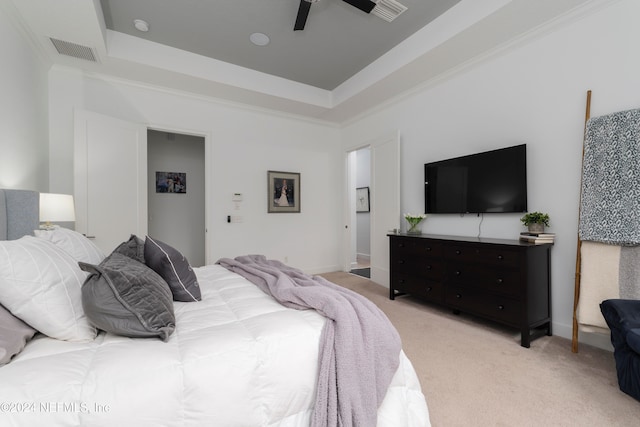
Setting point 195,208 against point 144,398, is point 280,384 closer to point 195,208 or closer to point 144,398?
point 144,398

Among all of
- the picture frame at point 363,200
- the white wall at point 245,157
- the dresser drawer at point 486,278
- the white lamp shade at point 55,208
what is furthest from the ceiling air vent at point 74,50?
the picture frame at point 363,200

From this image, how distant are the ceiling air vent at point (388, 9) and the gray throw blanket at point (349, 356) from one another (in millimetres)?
2597

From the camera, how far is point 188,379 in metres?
0.98

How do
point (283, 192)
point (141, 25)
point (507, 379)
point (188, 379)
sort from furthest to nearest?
point (283, 192) < point (141, 25) < point (507, 379) < point (188, 379)

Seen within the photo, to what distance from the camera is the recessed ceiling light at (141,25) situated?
2.92m

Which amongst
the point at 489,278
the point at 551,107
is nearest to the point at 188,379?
the point at 489,278

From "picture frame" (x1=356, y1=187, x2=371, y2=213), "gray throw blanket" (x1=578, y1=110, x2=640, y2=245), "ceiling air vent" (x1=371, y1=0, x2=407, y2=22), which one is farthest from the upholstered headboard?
"picture frame" (x1=356, y1=187, x2=371, y2=213)

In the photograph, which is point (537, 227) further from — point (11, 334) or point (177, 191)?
point (177, 191)

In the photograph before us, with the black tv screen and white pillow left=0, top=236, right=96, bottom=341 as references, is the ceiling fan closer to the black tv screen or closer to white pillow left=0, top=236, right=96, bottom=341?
the black tv screen

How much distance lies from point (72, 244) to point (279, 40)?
113 inches

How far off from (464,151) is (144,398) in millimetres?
3531

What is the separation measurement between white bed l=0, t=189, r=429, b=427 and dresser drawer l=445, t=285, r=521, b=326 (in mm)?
1551

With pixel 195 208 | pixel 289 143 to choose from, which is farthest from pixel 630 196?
pixel 195 208

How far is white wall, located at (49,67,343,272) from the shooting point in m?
3.38
